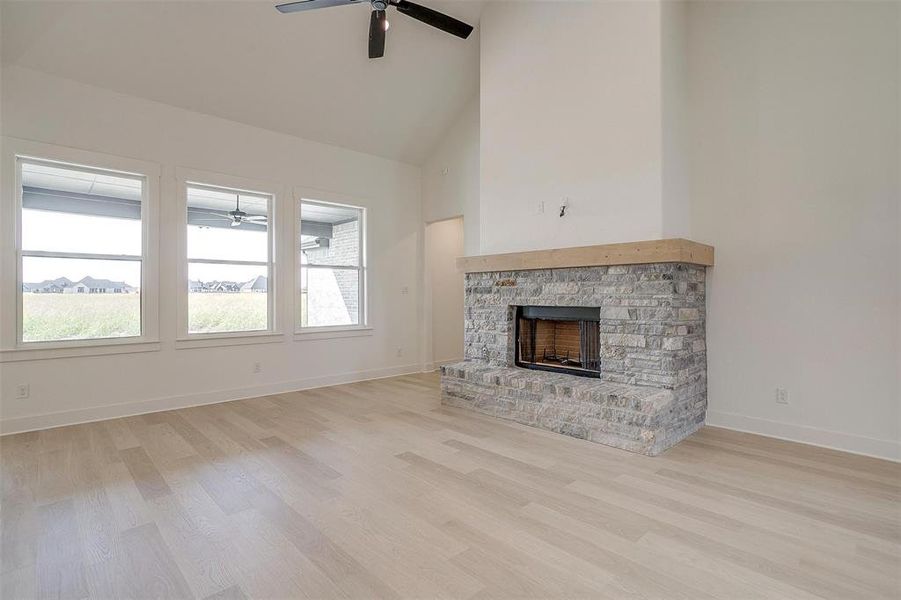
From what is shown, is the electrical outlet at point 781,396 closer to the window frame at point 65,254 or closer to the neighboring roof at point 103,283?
the window frame at point 65,254

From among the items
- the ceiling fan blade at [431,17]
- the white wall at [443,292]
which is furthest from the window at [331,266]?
the ceiling fan blade at [431,17]

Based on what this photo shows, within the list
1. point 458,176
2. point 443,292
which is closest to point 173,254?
point 458,176

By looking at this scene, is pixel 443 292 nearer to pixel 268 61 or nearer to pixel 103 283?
pixel 268 61

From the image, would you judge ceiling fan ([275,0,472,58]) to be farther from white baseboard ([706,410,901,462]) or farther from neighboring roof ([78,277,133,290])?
white baseboard ([706,410,901,462])

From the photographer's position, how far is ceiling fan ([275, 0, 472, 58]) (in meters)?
3.34

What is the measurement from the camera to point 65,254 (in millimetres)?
4074

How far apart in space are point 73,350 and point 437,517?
3.80 m

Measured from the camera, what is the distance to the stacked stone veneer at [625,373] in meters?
3.34

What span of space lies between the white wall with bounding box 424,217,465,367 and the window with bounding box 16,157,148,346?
3.59m

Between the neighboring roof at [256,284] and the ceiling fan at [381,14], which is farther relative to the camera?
the neighboring roof at [256,284]

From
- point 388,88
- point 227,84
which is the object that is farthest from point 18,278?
Result: point 388,88

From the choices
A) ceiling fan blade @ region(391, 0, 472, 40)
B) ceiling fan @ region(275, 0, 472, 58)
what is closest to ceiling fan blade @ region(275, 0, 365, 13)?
ceiling fan @ region(275, 0, 472, 58)

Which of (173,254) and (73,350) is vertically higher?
(173,254)

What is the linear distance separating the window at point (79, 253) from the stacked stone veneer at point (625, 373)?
3424mm
